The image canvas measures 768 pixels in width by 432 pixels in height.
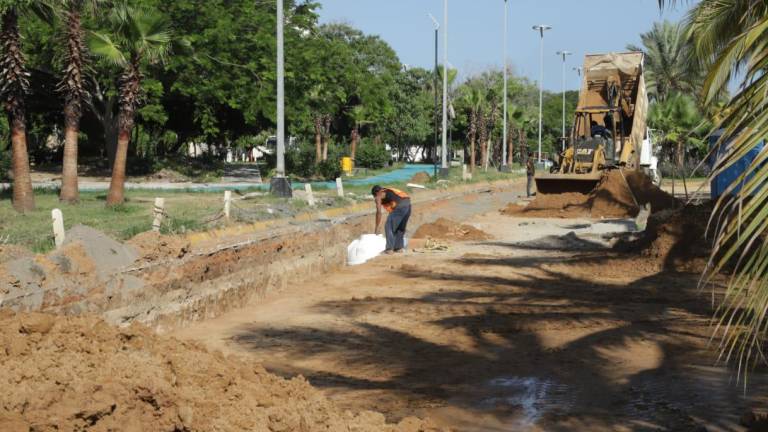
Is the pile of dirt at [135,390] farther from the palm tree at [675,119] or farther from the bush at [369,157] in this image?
the bush at [369,157]

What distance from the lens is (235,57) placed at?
1324 inches

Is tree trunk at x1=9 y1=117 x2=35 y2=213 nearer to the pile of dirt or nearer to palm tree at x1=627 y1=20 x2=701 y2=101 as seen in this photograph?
the pile of dirt

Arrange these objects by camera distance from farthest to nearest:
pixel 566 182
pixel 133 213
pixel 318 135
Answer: pixel 318 135 < pixel 566 182 < pixel 133 213

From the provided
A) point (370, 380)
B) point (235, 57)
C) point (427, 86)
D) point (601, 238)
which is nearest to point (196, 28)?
point (235, 57)

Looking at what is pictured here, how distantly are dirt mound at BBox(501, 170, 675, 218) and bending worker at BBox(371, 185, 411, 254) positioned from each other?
9274mm

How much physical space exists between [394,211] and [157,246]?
243 inches

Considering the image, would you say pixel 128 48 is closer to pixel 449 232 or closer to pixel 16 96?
pixel 16 96

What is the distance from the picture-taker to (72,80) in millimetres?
19641

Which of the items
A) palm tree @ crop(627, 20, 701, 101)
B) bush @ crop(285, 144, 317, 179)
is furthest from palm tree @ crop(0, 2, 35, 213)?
palm tree @ crop(627, 20, 701, 101)

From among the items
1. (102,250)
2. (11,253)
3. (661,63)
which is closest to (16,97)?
(102,250)

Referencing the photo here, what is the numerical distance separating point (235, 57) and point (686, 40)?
2221 cm

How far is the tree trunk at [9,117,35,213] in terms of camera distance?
1817cm

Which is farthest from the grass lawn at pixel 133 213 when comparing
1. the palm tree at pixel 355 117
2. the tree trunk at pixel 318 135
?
the palm tree at pixel 355 117

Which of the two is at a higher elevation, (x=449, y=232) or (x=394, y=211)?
(x=394, y=211)
